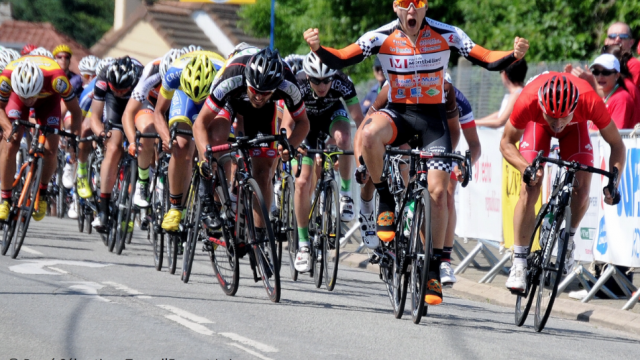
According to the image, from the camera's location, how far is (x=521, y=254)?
831 cm

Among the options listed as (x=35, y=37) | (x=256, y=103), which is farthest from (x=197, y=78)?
(x=35, y=37)

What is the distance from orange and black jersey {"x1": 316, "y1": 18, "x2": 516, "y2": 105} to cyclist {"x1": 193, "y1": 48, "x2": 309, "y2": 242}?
65 cm

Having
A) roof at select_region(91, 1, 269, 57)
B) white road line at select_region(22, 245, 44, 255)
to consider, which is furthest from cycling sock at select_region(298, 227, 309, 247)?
roof at select_region(91, 1, 269, 57)

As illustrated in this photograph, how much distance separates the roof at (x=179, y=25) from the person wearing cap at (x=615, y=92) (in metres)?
33.9

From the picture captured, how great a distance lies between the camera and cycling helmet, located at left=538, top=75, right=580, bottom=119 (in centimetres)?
782

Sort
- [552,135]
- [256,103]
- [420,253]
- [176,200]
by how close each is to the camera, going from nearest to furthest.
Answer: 1. [420,253]
2. [552,135]
3. [256,103]
4. [176,200]

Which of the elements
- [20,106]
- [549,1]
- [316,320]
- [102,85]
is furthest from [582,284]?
[549,1]

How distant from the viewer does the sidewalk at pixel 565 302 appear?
8.61m

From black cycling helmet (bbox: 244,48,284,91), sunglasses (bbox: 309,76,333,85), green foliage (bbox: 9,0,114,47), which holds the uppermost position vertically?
green foliage (bbox: 9,0,114,47)

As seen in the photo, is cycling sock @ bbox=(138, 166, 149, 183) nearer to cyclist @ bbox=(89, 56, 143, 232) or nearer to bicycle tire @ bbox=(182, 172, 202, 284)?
cyclist @ bbox=(89, 56, 143, 232)

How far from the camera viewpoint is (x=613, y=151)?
817 centimetres

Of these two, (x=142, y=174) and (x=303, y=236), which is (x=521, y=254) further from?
(x=142, y=174)

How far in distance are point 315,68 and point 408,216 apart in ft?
8.76

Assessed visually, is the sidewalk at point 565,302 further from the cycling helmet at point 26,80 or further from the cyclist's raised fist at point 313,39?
the cycling helmet at point 26,80
